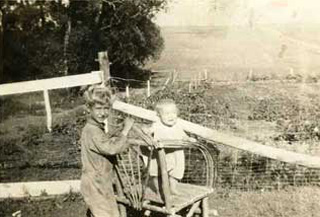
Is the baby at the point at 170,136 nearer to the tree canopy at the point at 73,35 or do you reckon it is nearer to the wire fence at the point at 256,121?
the wire fence at the point at 256,121

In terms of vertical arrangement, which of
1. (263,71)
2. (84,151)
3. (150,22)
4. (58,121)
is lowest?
(58,121)

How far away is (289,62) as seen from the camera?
2.92m

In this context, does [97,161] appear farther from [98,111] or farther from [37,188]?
[37,188]

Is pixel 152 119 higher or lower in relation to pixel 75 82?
lower

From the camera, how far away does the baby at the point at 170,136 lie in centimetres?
232

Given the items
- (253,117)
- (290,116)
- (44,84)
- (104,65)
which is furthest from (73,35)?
(290,116)

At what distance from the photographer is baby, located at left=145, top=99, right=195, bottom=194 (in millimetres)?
2324

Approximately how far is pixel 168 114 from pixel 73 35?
1.97 meters

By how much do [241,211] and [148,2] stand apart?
1.59m

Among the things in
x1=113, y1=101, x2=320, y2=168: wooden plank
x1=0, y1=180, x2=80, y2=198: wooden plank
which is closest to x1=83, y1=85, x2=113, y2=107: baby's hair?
x1=113, y1=101, x2=320, y2=168: wooden plank

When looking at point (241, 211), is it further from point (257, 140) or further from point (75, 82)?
point (75, 82)

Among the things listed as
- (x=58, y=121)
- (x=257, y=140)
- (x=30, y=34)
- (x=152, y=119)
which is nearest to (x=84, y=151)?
(x=152, y=119)

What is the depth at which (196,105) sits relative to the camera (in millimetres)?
3279

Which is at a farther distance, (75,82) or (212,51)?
(75,82)
